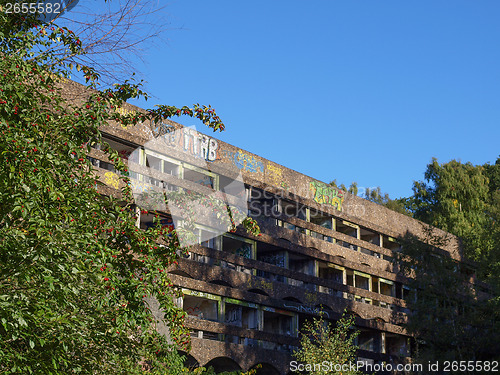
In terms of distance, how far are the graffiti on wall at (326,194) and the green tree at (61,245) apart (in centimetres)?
3553

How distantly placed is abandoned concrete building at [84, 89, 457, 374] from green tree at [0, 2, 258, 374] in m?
19.7

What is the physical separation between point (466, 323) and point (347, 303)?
1131 cm

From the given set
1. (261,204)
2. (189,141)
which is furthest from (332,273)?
(189,141)

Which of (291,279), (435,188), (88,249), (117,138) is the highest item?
(435,188)

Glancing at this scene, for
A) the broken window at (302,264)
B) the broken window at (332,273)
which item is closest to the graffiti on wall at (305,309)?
the broken window at (302,264)

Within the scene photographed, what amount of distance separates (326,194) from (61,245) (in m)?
40.5

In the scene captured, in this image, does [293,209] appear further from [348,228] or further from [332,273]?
[348,228]

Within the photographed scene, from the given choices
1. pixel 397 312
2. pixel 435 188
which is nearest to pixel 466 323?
pixel 397 312

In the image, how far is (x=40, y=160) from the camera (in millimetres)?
10203

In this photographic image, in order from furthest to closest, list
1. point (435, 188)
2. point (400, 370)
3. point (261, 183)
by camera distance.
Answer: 1. point (435, 188)
2. point (400, 370)
3. point (261, 183)

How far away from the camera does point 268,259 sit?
148 feet

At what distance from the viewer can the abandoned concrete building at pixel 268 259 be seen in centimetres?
3678

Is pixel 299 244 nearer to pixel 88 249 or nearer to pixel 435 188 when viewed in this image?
pixel 435 188

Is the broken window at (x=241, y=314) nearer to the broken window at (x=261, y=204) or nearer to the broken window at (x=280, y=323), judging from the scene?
the broken window at (x=280, y=323)
